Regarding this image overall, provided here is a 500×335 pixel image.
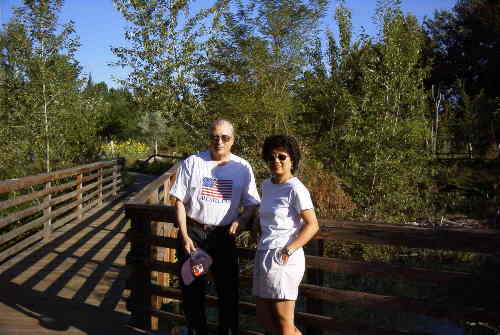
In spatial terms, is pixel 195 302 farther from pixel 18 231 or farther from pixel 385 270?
pixel 18 231

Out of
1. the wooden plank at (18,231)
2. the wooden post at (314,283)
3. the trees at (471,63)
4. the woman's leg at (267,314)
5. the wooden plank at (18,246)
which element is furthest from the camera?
the trees at (471,63)

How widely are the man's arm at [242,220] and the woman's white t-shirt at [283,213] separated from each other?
30 centimetres

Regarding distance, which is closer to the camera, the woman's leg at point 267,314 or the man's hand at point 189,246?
the woman's leg at point 267,314


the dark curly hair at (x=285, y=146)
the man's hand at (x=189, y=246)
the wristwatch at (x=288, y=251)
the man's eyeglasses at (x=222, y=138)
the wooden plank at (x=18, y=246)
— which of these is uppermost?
the man's eyeglasses at (x=222, y=138)

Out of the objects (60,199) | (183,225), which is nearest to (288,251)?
(183,225)

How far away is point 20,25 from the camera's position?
9.10 m

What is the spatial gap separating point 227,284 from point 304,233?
752 mm

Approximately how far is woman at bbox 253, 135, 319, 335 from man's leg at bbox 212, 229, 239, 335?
38 cm

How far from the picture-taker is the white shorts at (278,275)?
2371mm

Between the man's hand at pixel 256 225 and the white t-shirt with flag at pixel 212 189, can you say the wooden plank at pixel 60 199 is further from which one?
the man's hand at pixel 256 225

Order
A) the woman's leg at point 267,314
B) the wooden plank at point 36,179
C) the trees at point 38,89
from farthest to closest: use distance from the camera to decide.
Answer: the trees at point 38,89 → the wooden plank at point 36,179 → the woman's leg at point 267,314

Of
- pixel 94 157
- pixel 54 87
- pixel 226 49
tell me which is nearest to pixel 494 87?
pixel 226 49

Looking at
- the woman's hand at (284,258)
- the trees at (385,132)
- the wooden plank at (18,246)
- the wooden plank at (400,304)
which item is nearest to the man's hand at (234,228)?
the woman's hand at (284,258)

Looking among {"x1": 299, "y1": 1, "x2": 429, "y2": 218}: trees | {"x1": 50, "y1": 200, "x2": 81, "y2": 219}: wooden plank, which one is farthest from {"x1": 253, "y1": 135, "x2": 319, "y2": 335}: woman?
{"x1": 299, "y1": 1, "x2": 429, "y2": 218}: trees
